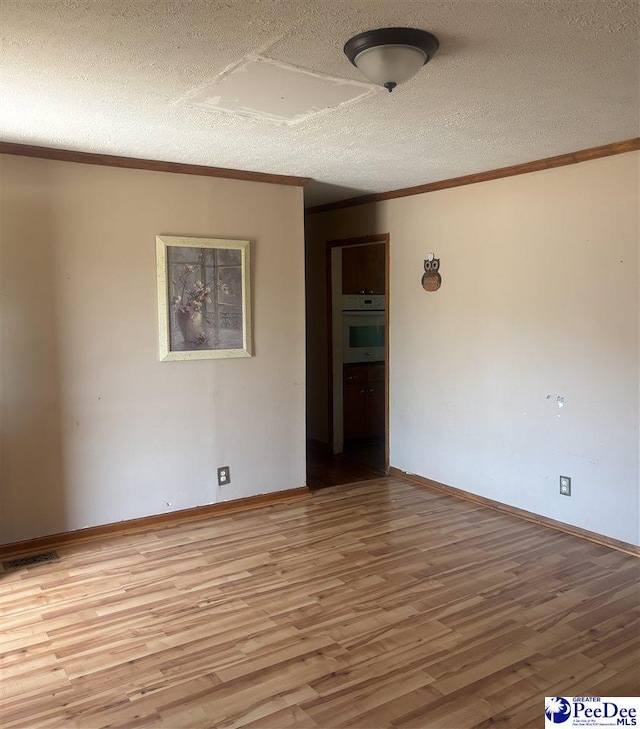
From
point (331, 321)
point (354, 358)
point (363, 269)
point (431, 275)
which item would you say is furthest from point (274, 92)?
point (354, 358)

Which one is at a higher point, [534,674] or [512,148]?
[512,148]

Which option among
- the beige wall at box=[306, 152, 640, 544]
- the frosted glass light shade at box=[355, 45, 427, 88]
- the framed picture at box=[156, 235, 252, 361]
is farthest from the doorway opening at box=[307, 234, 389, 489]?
the frosted glass light shade at box=[355, 45, 427, 88]

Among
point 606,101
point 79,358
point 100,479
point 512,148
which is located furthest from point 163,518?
point 606,101

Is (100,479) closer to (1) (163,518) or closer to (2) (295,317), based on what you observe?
(1) (163,518)

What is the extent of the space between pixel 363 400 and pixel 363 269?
4.34 ft

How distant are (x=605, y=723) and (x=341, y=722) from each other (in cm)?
96

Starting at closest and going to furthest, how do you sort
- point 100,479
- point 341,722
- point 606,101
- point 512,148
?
point 341,722 < point 606,101 < point 512,148 < point 100,479

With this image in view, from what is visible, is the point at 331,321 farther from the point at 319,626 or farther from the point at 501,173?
the point at 319,626

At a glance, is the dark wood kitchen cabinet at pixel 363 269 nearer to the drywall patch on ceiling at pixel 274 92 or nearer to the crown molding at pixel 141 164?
the crown molding at pixel 141 164

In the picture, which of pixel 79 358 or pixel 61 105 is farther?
pixel 79 358

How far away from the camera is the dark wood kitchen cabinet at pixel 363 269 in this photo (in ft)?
20.1

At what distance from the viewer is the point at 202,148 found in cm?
366

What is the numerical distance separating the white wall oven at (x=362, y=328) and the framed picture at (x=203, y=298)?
1.84m

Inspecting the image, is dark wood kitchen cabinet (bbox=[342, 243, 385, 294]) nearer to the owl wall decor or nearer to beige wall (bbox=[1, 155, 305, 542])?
the owl wall decor
